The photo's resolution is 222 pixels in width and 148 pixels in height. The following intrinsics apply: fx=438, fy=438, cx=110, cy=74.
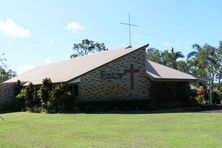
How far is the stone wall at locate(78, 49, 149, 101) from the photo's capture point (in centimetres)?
3294

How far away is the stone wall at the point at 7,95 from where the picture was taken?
39719mm

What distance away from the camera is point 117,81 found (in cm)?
3428

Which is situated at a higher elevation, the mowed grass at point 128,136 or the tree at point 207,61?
the tree at point 207,61

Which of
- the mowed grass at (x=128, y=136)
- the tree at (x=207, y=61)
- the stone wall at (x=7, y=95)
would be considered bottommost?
the mowed grass at (x=128, y=136)

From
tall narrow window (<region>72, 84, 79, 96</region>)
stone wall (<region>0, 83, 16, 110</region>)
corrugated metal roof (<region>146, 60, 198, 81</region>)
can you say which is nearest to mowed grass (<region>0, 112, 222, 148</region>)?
tall narrow window (<region>72, 84, 79, 96</region>)

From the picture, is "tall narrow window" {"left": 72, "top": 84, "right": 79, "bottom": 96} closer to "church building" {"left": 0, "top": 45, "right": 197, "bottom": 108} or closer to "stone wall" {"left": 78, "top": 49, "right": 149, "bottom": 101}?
"church building" {"left": 0, "top": 45, "right": 197, "bottom": 108}

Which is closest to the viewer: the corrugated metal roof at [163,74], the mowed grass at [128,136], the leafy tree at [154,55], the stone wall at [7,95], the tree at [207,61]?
the mowed grass at [128,136]

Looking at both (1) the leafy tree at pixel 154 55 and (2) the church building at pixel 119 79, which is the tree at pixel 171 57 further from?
(2) the church building at pixel 119 79

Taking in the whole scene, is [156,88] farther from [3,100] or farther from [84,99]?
[3,100]

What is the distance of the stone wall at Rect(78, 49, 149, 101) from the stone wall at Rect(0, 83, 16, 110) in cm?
1032

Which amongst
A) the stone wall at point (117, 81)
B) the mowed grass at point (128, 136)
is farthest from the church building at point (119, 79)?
the mowed grass at point (128, 136)

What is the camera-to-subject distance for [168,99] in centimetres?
3662

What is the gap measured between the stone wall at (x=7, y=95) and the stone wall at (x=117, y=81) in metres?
10.3

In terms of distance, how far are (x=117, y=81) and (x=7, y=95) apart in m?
11.7
